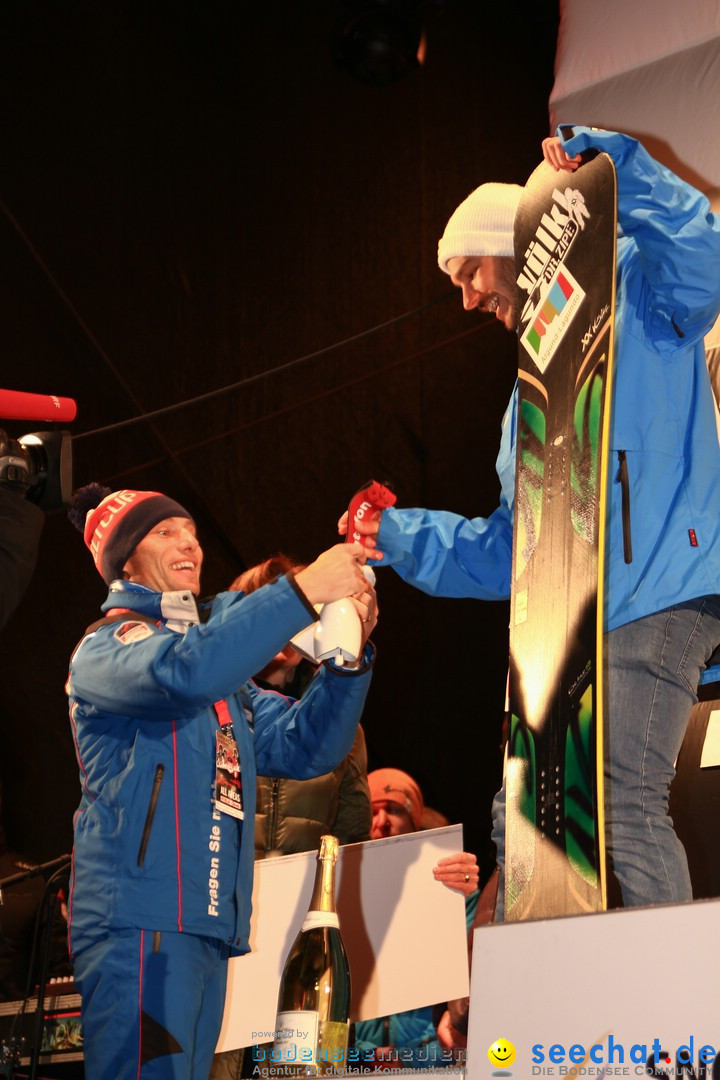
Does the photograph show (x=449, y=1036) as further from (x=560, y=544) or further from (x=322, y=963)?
(x=560, y=544)

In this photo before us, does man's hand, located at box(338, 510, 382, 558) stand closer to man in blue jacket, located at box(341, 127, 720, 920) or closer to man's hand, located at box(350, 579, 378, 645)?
man's hand, located at box(350, 579, 378, 645)

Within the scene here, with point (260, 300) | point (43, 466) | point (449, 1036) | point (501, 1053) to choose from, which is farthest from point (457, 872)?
point (260, 300)

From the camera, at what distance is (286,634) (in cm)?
187

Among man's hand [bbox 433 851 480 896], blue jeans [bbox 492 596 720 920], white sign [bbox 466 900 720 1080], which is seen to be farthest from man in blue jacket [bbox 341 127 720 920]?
man's hand [bbox 433 851 480 896]

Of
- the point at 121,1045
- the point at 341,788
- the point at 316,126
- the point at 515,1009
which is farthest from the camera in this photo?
the point at 316,126

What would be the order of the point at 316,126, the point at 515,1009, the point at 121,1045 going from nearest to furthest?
the point at 515,1009 < the point at 121,1045 < the point at 316,126

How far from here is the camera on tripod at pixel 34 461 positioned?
1.81 m

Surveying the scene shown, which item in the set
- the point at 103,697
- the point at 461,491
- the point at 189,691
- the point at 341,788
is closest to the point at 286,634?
the point at 189,691

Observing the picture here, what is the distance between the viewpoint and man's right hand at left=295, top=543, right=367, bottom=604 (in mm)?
1896

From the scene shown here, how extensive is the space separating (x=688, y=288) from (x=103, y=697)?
1.08 metres

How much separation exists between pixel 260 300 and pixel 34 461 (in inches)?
98.7

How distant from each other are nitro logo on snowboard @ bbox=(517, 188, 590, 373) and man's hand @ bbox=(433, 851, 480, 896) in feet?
→ 3.28

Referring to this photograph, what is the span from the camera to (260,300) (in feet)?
13.9

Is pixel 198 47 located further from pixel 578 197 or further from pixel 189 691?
pixel 189 691
